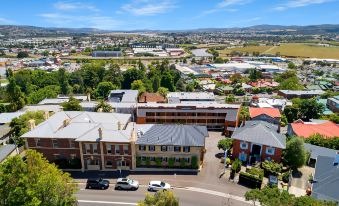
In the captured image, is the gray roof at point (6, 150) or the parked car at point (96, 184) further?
the gray roof at point (6, 150)

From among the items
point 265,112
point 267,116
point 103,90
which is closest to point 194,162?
point 267,116

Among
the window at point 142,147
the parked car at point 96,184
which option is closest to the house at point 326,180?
the window at point 142,147

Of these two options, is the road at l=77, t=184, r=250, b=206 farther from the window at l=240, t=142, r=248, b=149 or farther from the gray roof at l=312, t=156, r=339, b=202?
the window at l=240, t=142, r=248, b=149

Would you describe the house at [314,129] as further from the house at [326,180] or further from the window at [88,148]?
the window at [88,148]

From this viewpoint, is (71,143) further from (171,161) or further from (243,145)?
(243,145)

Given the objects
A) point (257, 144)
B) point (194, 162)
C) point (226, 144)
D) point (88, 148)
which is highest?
point (88, 148)

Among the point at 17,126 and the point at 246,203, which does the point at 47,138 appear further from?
the point at 246,203
